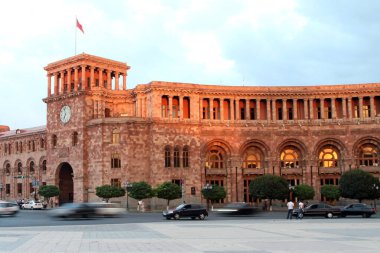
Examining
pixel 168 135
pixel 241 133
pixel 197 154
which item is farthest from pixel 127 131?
pixel 241 133

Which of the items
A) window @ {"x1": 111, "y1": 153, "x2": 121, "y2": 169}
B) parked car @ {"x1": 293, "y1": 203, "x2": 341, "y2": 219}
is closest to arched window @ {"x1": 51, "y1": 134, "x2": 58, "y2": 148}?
window @ {"x1": 111, "y1": 153, "x2": 121, "y2": 169}

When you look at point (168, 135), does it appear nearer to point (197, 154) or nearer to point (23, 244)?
point (197, 154)

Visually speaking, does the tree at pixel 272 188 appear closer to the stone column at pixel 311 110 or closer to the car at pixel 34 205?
the stone column at pixel 311 110

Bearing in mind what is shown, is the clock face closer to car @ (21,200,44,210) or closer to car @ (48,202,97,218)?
car @ (21,200,44,210)

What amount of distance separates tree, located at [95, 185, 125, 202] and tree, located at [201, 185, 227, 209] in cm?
1032

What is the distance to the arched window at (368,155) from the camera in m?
73.2

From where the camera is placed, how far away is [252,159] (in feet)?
247

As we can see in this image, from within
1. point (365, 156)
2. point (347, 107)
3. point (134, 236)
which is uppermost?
point (347, 107)

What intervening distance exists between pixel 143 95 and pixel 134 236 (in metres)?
48.5

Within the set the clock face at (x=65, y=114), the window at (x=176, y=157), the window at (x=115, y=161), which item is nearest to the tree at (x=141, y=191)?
the window at (x=115, y=161)

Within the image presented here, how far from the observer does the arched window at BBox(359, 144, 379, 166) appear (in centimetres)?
7319

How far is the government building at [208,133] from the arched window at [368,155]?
14 cm

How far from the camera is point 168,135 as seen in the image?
71.1 meters

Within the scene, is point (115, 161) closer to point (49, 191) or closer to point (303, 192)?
point (49, 191)
